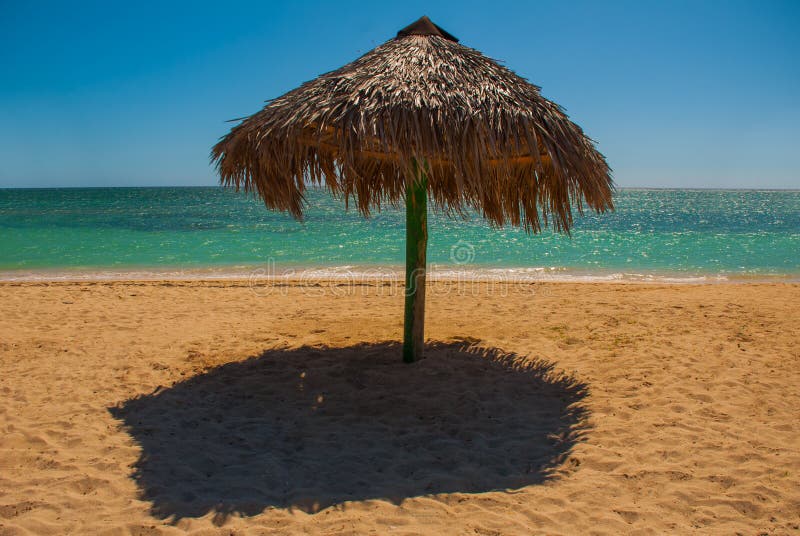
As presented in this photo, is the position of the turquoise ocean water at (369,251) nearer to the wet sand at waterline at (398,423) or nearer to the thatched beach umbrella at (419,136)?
the wet sand at waterline at (398,423)

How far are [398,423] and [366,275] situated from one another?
7.18m

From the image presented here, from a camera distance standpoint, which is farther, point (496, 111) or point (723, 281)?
point (723, 281)

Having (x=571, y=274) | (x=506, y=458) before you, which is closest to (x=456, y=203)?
(x=506, y=458)

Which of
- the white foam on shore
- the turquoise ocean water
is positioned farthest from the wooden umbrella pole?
the white foam on shore

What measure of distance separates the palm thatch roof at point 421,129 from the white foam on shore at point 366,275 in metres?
5.49

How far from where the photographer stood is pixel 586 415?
3.54 meters

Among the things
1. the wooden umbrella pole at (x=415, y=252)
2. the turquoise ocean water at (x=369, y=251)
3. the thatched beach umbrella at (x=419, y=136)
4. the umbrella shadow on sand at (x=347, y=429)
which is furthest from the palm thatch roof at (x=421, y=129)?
the turquoise ocean water at (x=369, y=251)

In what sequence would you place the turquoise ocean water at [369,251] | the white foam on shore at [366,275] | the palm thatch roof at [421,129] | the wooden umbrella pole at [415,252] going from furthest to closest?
the turquoise ocean water at [369,251] < the white foam on shore at [366,275] < the wooden umbrella pole at [415,252] < the palm thatch roof at [421,129]

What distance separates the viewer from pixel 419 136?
3.22 meters

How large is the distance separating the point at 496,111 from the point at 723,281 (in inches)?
361

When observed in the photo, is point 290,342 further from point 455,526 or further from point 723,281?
point 723,281

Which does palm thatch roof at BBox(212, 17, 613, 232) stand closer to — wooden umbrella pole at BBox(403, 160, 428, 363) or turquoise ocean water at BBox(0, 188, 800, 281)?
wooden umbrella pole at BBox(403, 160, 428, 363)

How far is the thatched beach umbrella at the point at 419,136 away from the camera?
10.8 feet

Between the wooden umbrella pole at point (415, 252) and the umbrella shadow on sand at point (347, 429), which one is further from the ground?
the wooden umbrella pole at point (415, 252)
